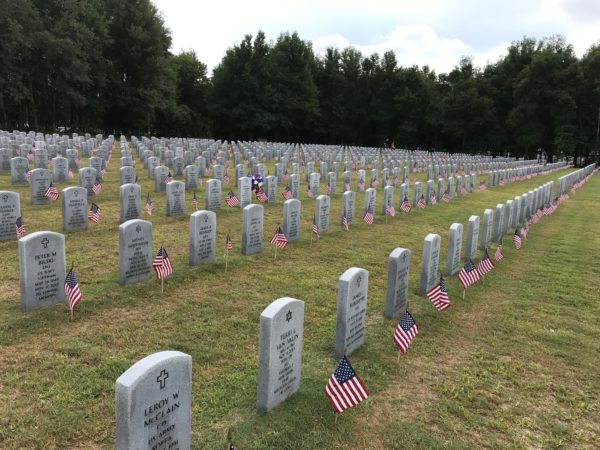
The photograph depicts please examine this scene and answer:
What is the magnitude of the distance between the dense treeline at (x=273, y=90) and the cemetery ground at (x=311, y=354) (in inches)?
1526

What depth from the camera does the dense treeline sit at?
42969 mm

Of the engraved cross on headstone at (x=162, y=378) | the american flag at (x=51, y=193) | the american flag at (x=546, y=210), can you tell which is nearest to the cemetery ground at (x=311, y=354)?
the engraved cross on headstone at (x=162, y=378)

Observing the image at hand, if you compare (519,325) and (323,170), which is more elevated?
(323,170)

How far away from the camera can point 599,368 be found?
19.6ft

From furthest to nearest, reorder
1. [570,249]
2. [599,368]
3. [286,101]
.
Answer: [286,101] → [570,249] → [599,368]

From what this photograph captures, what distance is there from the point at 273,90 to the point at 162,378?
65.2m

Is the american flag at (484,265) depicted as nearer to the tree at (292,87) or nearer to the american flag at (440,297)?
the american flag at (440,297)

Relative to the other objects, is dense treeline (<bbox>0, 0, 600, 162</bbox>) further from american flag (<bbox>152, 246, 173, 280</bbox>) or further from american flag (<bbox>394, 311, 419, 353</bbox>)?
american flag (<bbox>394, 311, 419, 353</bbox>)

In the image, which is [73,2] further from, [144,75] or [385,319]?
[385,319]

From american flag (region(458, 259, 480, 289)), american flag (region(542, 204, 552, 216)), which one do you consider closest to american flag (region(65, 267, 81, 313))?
→ american flag (region(458, 259, 480, 289))

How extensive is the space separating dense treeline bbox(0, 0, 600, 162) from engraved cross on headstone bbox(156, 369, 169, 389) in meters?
42.7

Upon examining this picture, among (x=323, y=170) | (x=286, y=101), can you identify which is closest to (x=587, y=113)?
(x=286, y=101)

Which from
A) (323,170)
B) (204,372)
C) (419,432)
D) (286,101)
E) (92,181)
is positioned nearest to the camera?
(419,432)

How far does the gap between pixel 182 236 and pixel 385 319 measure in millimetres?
5687
